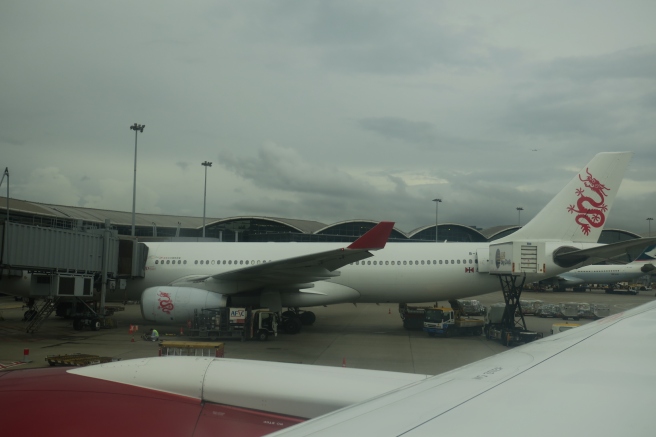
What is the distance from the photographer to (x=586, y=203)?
18578mm

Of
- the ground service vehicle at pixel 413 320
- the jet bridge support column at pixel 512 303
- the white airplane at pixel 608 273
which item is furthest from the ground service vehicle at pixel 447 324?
the white airplane at pixel 608 273

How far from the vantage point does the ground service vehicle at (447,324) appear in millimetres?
18344

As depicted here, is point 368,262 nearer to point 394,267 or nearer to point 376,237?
point 394,267

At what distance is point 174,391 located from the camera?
3283 mm

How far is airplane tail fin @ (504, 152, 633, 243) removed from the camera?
60.2 feet

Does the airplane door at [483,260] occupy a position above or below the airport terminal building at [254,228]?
below

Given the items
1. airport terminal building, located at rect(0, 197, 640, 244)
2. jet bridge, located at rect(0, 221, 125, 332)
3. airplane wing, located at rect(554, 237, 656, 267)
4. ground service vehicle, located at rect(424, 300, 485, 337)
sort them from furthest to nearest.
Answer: airport terminal building, located at rect(0, 197, 640, 244)
ground service vehicle, located at rect(424, 300, 485, 337)
airplane wing, located at rect(554, 237, 656, 267)
jet bridge, located at rect(0, 221, 125, 332)

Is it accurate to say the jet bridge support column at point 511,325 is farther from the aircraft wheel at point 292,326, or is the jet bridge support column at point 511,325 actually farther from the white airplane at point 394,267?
the aircraft wheel at point 292,326

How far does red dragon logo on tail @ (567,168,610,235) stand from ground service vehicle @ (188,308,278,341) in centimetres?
1165

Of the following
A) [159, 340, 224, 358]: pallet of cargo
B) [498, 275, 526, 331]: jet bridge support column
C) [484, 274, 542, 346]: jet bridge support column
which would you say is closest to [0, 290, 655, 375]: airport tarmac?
[484, 274, 542, 346]: jet bridge support column

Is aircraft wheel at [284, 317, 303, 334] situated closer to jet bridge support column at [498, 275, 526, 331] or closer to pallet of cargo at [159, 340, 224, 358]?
pallet of cargo at [159, 340, 224, 358]

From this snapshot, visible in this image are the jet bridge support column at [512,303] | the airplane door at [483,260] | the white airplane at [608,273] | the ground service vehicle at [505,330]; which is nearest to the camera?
the ground service vehicle at [505,330]

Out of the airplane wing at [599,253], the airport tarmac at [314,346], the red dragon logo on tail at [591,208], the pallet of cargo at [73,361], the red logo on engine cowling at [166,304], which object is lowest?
the airport tarmac at [314,346]

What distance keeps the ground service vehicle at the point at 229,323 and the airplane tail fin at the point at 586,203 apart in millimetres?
10227
